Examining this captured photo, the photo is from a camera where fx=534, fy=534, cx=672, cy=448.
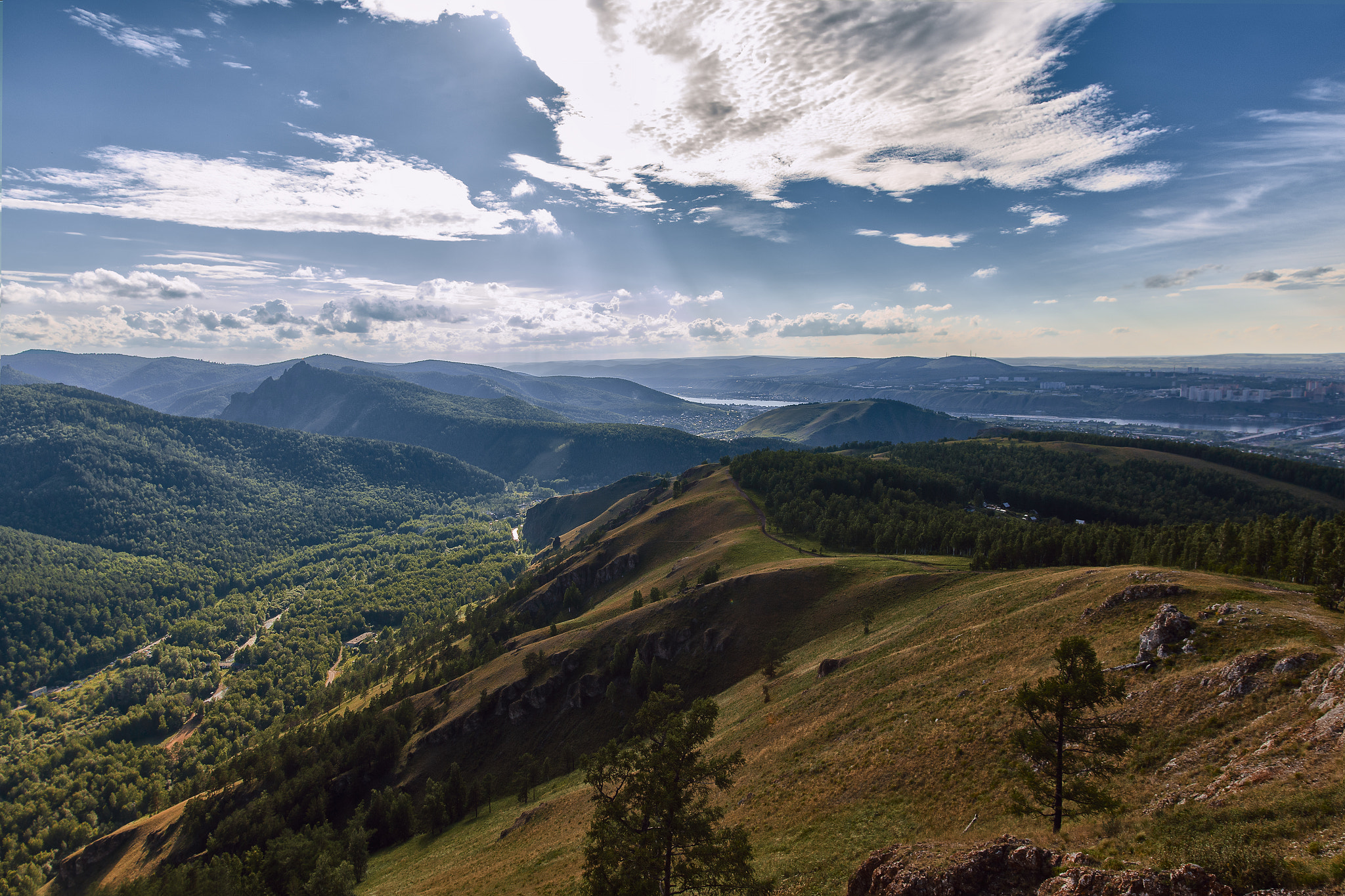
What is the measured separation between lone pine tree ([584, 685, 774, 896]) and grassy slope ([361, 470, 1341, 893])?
8668mm

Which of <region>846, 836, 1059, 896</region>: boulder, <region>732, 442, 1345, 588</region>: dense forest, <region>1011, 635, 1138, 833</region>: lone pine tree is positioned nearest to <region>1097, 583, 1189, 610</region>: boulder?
<region>732, 442, 1345, 588</region>: dense forest

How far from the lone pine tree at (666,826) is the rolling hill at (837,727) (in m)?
8.60

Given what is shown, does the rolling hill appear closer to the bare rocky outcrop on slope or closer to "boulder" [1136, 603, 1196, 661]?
"boulder" [1136, 603, 1196, 661]

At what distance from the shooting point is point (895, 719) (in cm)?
4488

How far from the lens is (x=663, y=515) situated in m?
167

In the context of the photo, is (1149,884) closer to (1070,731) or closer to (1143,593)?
(1070,731)

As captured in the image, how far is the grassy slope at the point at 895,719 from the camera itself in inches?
1113

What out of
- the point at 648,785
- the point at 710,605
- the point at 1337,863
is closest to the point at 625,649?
the point at 710,605

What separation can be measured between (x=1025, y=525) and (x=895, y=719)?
339 feet

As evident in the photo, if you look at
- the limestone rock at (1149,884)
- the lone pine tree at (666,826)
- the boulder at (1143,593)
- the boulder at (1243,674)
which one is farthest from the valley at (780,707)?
the lone pine tree at (666,826)

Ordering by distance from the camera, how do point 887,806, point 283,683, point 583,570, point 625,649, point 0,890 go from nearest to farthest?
point 887,806
point 625,649
point 0,890
point 583,570
point 283,683

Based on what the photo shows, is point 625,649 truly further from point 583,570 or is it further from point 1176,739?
point 1176,739

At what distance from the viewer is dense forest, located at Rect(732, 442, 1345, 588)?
2876 inches

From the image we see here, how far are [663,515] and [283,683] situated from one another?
151 meters
